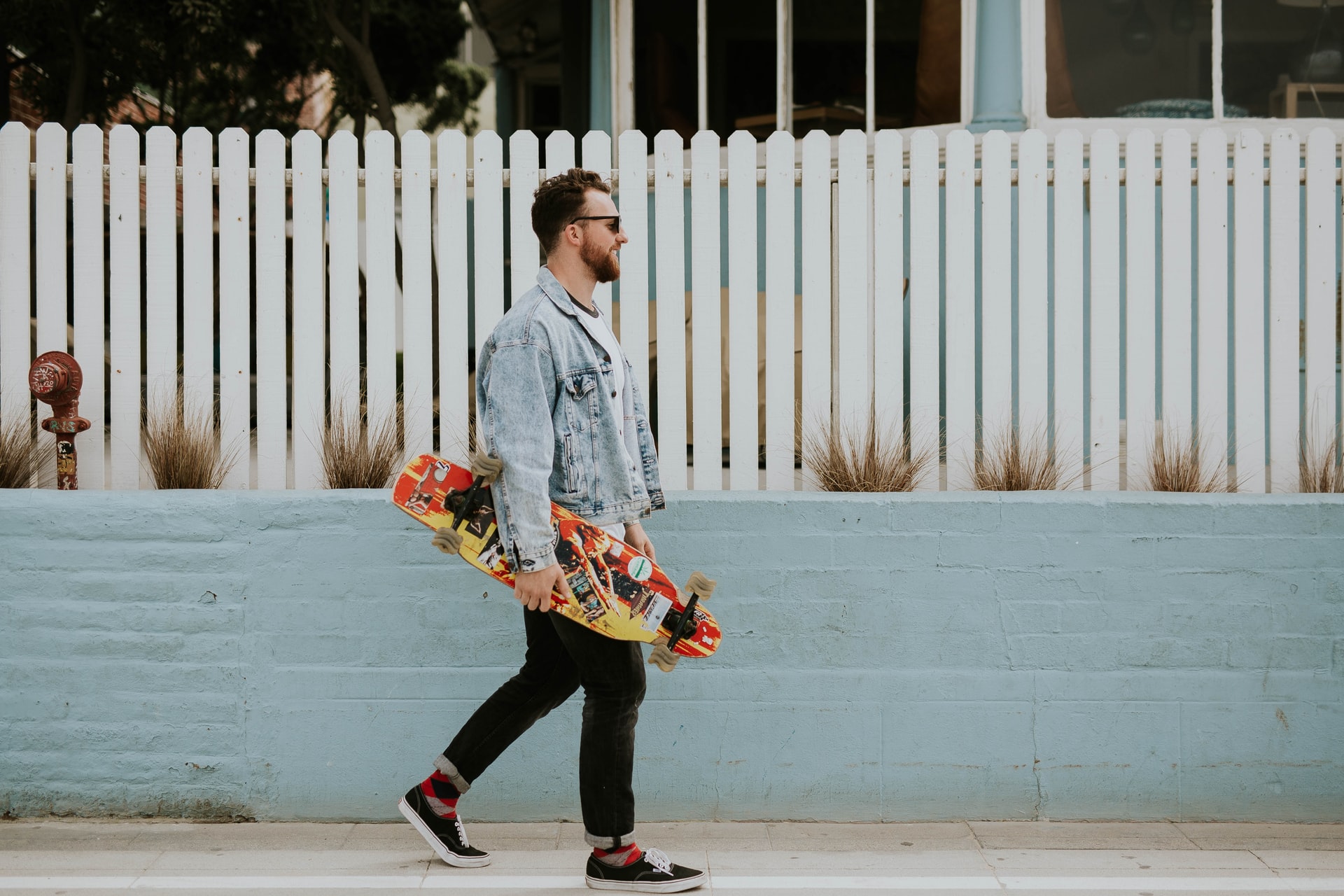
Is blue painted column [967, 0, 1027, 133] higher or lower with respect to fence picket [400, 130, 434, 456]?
higher

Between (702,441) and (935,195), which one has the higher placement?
(935,195)

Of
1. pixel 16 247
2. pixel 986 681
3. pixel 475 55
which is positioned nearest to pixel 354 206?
pixel 16 247

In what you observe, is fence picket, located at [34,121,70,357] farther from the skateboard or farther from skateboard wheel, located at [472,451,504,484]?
skateboard wheel, located at [472,451,504,484]

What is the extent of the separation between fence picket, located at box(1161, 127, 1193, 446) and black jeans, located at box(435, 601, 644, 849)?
219cm

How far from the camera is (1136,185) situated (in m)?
4.54

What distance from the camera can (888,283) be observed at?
4547 mm

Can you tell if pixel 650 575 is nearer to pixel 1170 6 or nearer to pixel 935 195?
pixel 935 195

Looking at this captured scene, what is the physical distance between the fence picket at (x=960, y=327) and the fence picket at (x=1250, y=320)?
0.92m

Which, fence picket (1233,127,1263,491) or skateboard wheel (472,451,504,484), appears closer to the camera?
skateboard wheel (472,451,504,484)

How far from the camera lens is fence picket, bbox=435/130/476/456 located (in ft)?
14.8

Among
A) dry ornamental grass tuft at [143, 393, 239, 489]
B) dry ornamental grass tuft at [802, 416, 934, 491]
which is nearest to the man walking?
dry ornamental grass tuft at [802, 416, 934, 491]

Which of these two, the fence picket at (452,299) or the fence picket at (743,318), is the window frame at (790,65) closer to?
the fence picket at (743,318)

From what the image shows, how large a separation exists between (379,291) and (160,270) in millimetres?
768

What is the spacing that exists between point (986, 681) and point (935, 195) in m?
1.67
